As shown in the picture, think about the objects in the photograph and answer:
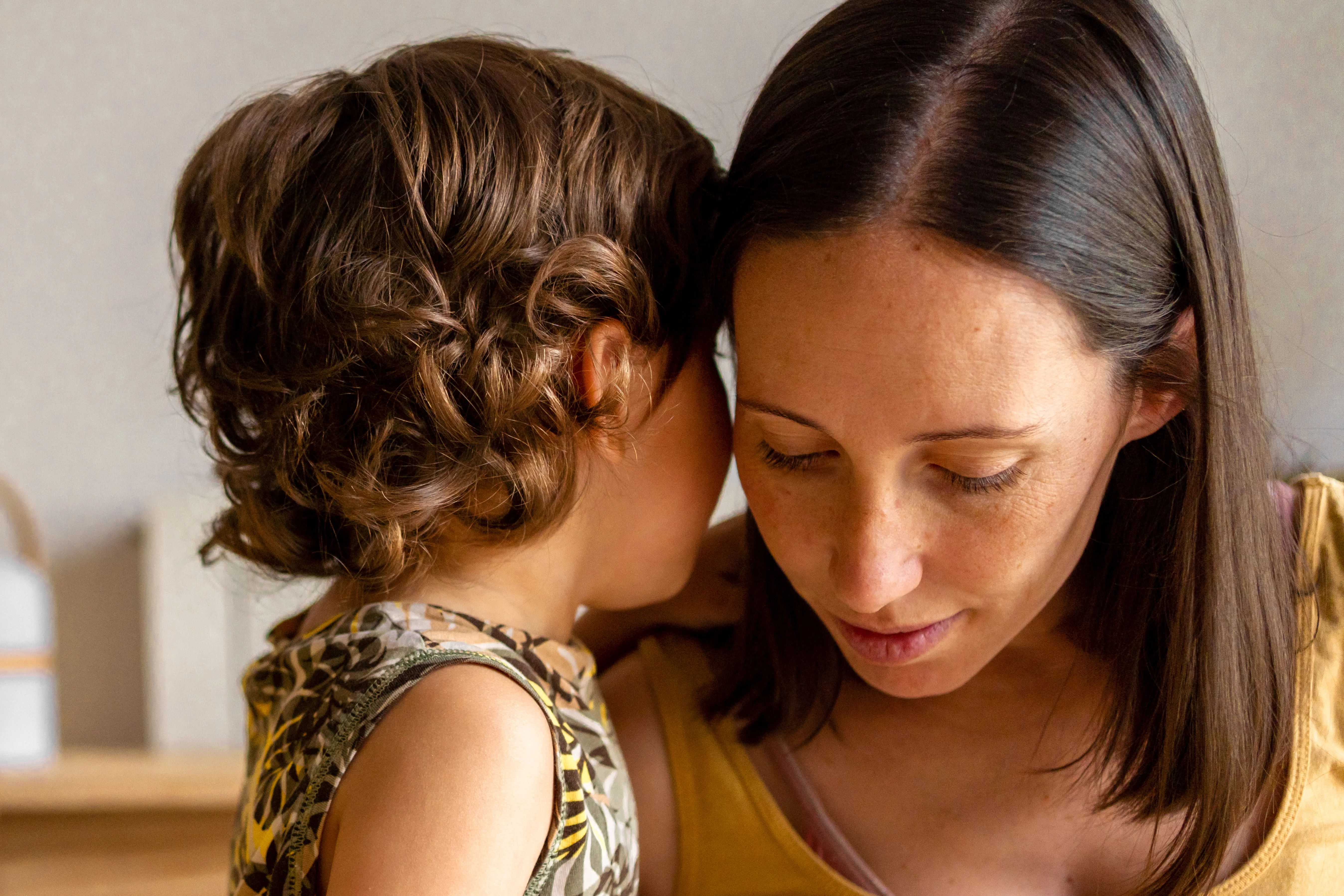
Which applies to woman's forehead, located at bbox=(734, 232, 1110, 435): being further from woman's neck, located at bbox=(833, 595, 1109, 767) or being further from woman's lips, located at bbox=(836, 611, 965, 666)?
Answer: woman's neck, located at bbox=(833, 595, 1109, 767)

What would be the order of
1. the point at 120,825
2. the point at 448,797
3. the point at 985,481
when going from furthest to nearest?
the point at 120,825 → the point at 985,481 → the point at 448,797

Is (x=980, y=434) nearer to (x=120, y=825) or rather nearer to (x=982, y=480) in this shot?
(x=982, y=480)

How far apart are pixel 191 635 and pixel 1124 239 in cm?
179

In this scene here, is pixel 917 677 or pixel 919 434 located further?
pixel 917 677

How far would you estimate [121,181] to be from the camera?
2.10 m

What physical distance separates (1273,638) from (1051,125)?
1.38 ft

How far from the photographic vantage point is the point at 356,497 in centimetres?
82

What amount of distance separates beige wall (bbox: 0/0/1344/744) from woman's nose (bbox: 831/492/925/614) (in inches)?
39.3

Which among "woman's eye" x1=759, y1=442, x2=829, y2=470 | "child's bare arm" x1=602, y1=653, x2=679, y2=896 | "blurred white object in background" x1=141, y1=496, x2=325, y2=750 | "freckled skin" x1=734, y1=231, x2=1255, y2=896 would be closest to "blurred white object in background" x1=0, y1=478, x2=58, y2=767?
"blurred white object in background" x1=141, y1=496, x2=325, y2=750

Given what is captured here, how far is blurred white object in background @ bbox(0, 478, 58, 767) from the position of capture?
6.10 ft

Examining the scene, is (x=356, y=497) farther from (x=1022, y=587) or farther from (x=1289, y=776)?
(x=1289, y=776)

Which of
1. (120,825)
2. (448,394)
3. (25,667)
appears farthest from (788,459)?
(120,825)

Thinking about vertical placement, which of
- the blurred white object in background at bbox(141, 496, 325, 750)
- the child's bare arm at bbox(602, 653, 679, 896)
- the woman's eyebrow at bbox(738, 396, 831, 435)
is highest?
the woman's eyebrow at bbox(738, 396, 831, 435)

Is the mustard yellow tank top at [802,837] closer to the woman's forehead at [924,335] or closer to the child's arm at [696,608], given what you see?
the child's arm at [696,608]
